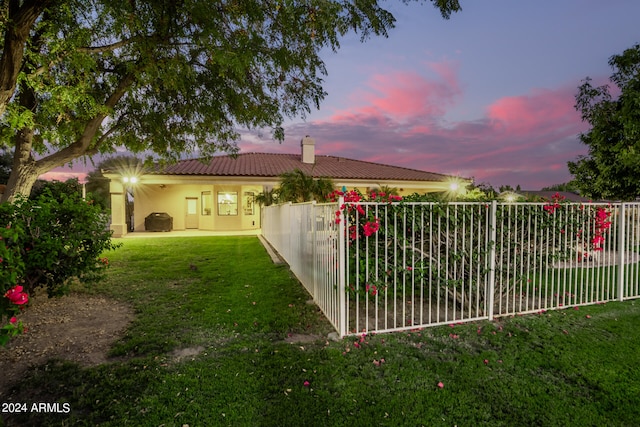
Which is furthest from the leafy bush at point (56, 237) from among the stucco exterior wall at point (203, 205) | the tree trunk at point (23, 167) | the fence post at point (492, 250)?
the stucco exterior wall at point (203, 205)

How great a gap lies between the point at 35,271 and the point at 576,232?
818 cm

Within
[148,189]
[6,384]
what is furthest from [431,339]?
[148,189]

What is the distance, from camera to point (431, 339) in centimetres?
393

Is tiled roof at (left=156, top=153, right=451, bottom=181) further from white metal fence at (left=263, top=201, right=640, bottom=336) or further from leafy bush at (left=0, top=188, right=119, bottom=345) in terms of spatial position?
white metal fence at (left=263, top=201, right=640, bottom=336)

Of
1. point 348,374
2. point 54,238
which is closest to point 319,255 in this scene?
point 348,374

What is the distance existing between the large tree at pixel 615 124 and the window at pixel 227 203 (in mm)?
16292

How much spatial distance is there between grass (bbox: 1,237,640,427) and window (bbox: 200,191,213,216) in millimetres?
13596

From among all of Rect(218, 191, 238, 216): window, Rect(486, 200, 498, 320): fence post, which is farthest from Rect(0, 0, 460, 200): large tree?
Rect(218, 191, 238, 216): window

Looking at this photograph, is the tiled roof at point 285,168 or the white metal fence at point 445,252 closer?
the white metal fence at point 445,252

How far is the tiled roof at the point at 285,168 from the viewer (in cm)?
1645

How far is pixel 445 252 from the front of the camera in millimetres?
4672

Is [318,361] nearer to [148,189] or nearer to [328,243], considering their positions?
[328,243]

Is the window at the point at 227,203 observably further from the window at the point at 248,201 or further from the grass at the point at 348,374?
the grass at the point at 348,374

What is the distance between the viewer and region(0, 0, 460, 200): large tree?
5.28 metres
